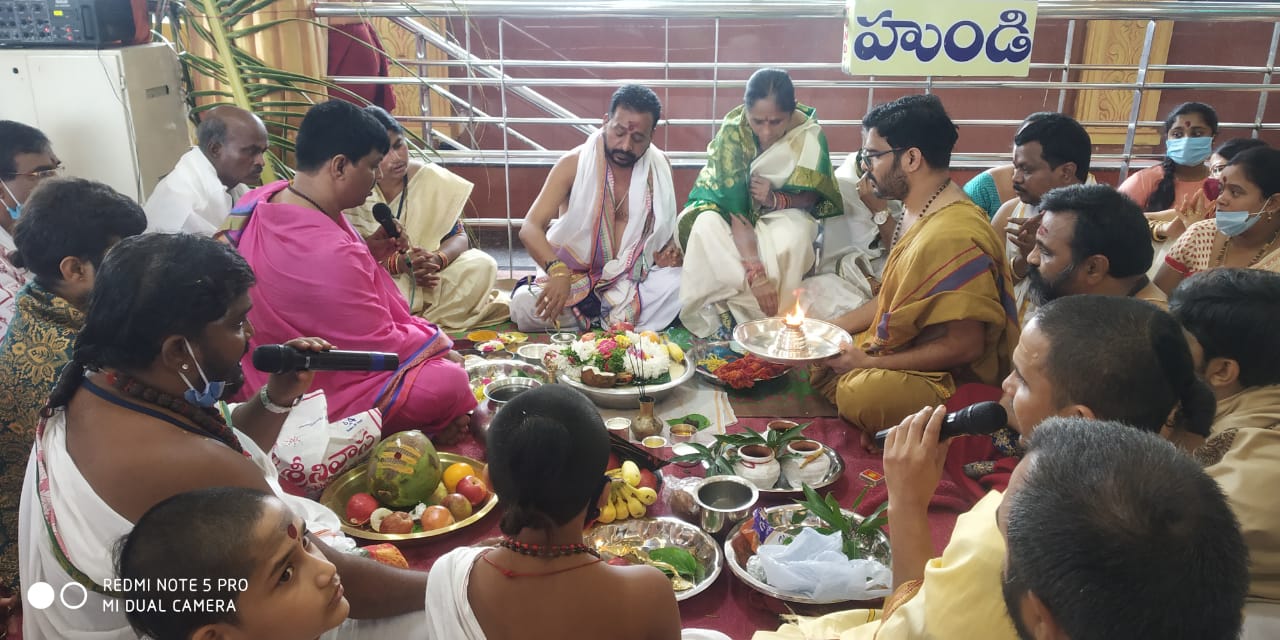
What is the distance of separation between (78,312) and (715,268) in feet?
9.42

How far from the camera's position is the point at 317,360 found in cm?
202

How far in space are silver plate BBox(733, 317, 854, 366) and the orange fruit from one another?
1.12 metres

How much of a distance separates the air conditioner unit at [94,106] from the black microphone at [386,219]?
1.13 metres

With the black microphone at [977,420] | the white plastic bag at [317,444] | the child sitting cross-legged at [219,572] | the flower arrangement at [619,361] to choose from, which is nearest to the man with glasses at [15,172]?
the white plastic bag at [317,444]

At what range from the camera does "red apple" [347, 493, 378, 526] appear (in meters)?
2.44

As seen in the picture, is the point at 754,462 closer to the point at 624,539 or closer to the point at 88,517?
the point at 624,539

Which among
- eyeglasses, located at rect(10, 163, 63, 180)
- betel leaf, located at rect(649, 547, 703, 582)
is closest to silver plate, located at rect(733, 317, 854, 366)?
betel leaf, located at rect(649, 547, 703, 582)

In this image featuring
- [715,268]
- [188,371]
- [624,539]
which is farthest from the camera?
[715,268]

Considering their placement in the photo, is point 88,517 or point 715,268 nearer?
point 88,517

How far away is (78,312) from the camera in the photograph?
7.11ft

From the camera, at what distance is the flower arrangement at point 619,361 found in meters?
3.36

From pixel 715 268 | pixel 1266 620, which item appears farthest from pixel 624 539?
pixel 715 268

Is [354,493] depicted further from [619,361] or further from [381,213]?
[381,213]

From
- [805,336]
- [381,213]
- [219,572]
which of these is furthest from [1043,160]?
[219,572]
